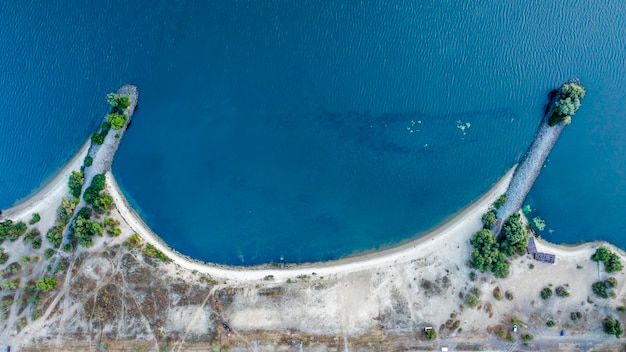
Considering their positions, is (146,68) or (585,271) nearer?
(585,271)

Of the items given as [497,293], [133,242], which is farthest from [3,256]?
[497,293]

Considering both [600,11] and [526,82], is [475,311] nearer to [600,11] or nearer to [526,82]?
[526,82]

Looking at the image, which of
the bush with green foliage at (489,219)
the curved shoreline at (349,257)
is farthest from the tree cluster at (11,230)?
the bush with green foliage at (489,219)

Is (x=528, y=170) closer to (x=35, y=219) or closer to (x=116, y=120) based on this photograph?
(x=116, y=120)

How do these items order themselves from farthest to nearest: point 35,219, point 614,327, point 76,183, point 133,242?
point 35,219 → point 76,183 → point 133,242 → point 614,327

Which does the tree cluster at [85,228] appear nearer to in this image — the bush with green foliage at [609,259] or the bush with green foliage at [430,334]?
the bush with green foliage at [430,334]

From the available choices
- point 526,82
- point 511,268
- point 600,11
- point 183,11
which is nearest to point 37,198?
point 183,11
